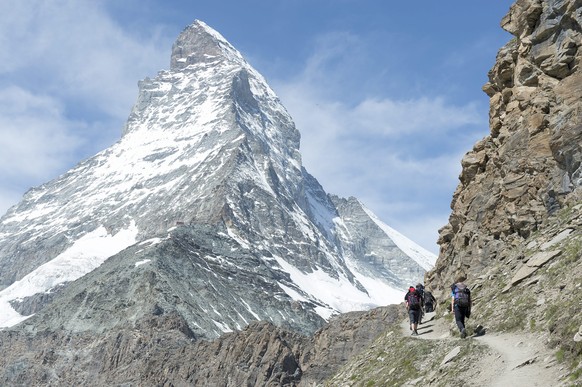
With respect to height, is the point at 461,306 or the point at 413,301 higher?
the point at 413,301

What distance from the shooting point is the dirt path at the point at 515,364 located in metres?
20.5

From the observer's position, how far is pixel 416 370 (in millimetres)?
26844

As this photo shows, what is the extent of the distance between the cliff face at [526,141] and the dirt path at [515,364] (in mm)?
9637

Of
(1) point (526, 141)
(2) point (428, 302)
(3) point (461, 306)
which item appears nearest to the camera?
(3) point (461, 306)

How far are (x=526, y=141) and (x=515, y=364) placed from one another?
1726cm

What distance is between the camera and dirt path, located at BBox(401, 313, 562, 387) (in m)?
20.5

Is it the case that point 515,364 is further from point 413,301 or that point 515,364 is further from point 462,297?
point 413,301

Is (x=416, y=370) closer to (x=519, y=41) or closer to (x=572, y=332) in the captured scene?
(x=572, y=332)

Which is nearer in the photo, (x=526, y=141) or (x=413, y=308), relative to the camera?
(x=413, y=308)

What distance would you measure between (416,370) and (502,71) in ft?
65.3

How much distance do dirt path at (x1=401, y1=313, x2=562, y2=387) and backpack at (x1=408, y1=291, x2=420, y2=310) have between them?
261 inches

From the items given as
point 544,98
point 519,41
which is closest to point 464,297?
point 544,98

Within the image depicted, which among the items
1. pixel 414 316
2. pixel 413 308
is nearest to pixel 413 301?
pixel 413 308

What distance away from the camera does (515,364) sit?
2206 cm
